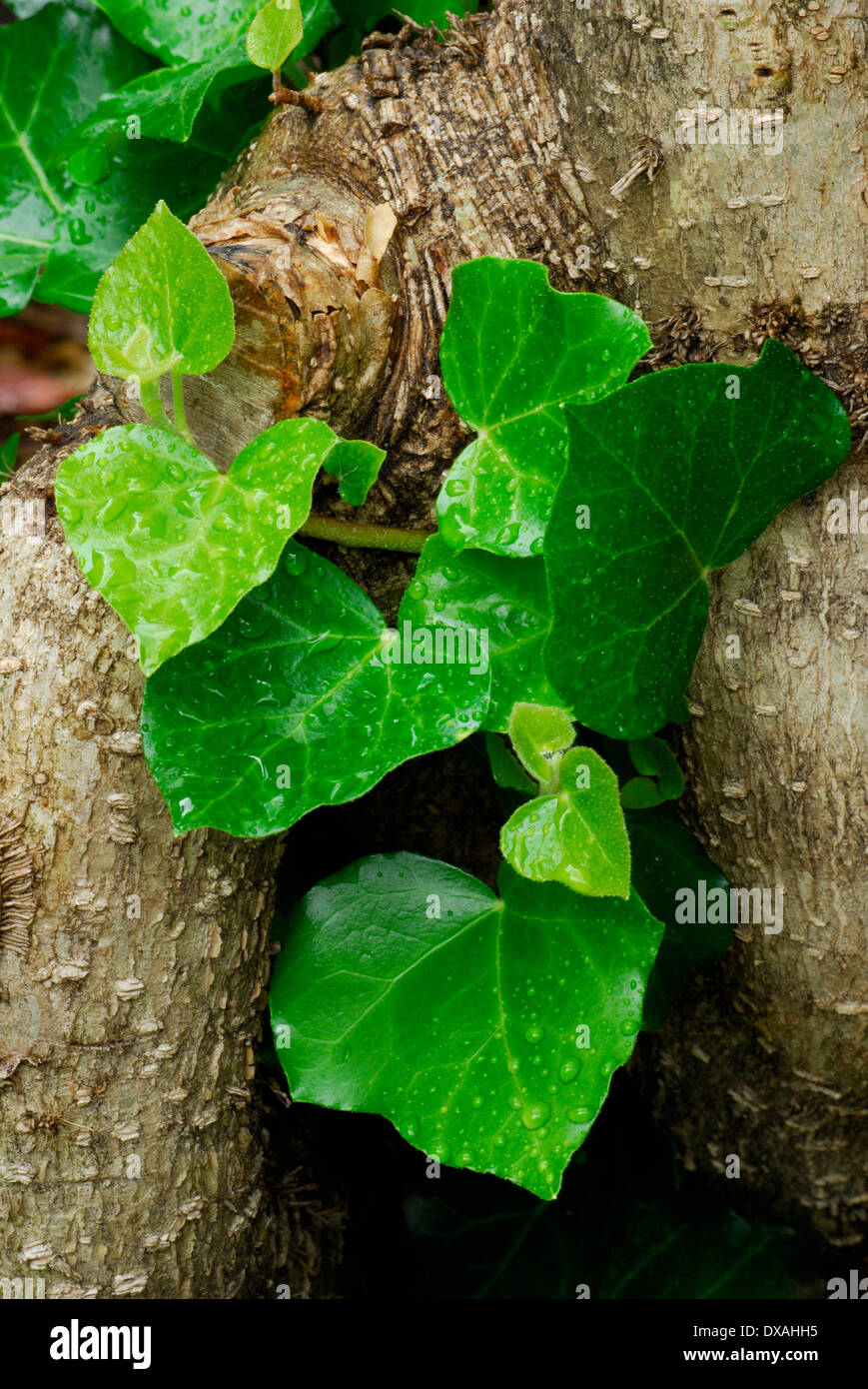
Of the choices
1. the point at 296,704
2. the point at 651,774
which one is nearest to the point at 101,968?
the point at 296,704

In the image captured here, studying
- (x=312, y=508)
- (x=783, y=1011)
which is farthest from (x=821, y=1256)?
(x=312, y=508)

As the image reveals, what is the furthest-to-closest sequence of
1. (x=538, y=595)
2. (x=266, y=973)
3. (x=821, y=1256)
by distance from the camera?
(x=821, y=1256)
(x=266, y=973)
(x=538, y=595)

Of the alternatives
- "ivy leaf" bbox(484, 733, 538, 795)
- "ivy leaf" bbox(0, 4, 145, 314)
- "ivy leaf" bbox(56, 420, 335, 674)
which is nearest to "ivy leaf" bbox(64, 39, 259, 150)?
"ivy leaf" bbox(0, 4, 145, 314)

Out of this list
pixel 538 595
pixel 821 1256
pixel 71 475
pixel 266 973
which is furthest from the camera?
pixel 821 1256

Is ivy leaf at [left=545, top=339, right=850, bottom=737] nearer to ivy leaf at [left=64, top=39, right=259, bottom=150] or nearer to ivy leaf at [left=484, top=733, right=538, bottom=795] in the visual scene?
ivy leaf at [left=484, top=733, right=538, bottom=795]

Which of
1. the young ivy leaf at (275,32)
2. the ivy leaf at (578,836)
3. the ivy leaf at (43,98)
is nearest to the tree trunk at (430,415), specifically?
the young ivy leaf at (275,32)

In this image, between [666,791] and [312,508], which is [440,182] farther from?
[666,791]

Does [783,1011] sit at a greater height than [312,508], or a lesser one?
A: lesser

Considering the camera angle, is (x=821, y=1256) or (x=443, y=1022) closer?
(x=443, y=1022)

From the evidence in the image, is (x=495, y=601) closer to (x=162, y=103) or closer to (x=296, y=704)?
(x=296, y=704)
